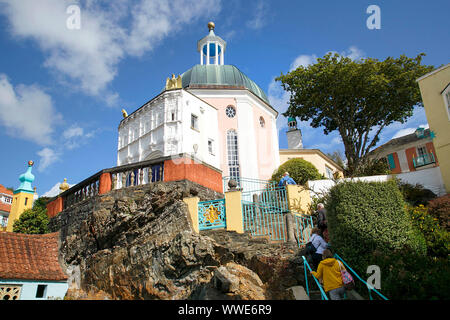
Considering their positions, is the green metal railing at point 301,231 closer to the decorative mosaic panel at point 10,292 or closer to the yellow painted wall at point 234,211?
the yellow painted wall at point 234,211

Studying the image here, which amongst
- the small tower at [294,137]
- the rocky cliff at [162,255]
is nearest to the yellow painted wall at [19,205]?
the rocky cliff at [162,255]

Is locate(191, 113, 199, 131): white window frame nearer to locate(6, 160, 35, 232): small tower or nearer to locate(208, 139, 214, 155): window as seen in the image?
locate(208, 139, 214, 155): window

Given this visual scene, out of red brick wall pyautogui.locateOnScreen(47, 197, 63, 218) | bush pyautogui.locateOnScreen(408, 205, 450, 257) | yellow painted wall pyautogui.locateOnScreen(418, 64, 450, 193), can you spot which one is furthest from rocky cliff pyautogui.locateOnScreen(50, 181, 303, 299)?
yellow painted wall pyautogui.locateOnScreen(418, 64, 450, 193)

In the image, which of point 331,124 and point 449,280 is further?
point 331,124

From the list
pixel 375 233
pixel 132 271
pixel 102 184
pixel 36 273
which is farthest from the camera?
pixel 102 184

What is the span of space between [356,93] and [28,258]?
63.3ft

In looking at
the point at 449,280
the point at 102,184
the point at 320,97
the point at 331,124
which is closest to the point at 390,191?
the point at 449,280

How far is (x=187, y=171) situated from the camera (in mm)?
13070

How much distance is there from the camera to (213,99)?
Result: 23.8 m

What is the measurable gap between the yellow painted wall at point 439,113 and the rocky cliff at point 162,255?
9.31 meters
